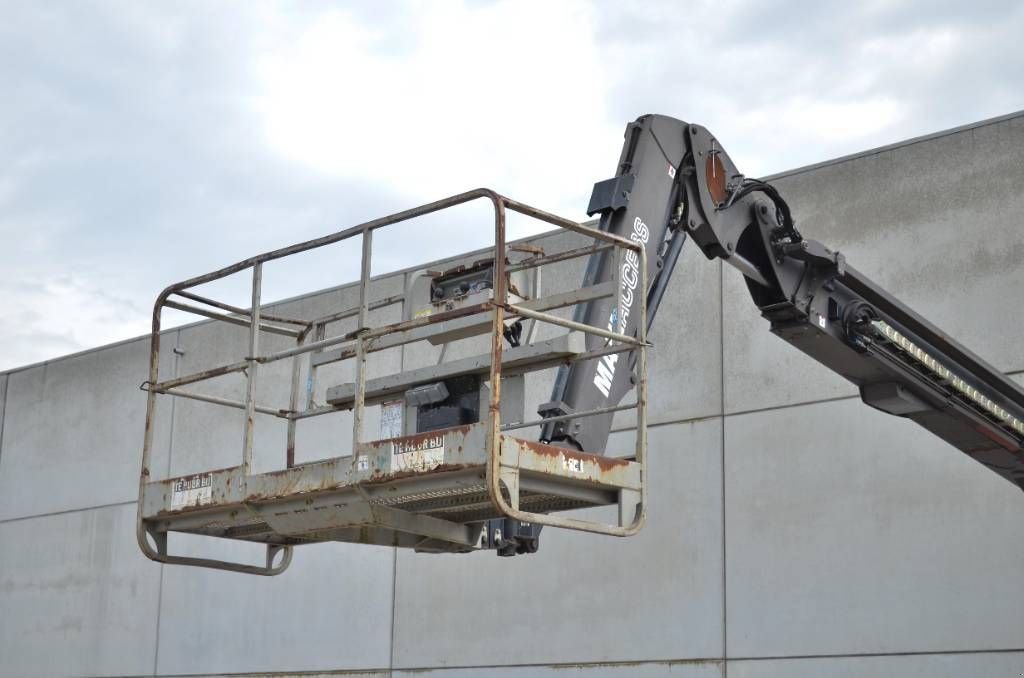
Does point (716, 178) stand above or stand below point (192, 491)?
above

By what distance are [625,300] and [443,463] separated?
1849 millimetres

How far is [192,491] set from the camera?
28.5ft

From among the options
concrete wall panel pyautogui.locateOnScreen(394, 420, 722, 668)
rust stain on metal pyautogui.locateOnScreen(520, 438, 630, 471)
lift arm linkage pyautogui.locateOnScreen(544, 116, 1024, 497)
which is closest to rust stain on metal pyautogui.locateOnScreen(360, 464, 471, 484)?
rust stain on metal pyautogui.locateOnScreen(520, 438, 630, 471)

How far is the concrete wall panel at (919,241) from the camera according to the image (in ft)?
46.2

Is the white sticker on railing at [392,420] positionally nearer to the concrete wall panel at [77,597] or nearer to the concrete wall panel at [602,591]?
the concrete wall panel at [602,591]

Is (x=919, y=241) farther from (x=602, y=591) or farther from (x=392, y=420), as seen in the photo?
(x=392, y=420)

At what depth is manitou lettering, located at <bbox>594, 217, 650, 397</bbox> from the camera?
330 inches

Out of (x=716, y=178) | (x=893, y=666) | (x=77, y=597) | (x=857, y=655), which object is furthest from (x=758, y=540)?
(x=77, y=597)

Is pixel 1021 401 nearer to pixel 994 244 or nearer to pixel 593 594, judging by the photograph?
pixel 994 244

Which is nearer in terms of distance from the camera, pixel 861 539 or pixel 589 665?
pixel 861 539

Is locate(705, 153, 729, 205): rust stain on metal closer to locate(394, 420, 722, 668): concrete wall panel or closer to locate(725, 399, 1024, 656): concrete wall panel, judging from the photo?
locate(725, 399, 1024, 656): concrete wall panel

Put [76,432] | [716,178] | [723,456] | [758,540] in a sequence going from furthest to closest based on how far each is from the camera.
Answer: [76,432], [723,456], [758,540], [716,178]

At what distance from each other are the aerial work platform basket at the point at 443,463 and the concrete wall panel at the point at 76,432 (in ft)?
44.8

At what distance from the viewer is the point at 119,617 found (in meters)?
21.8
